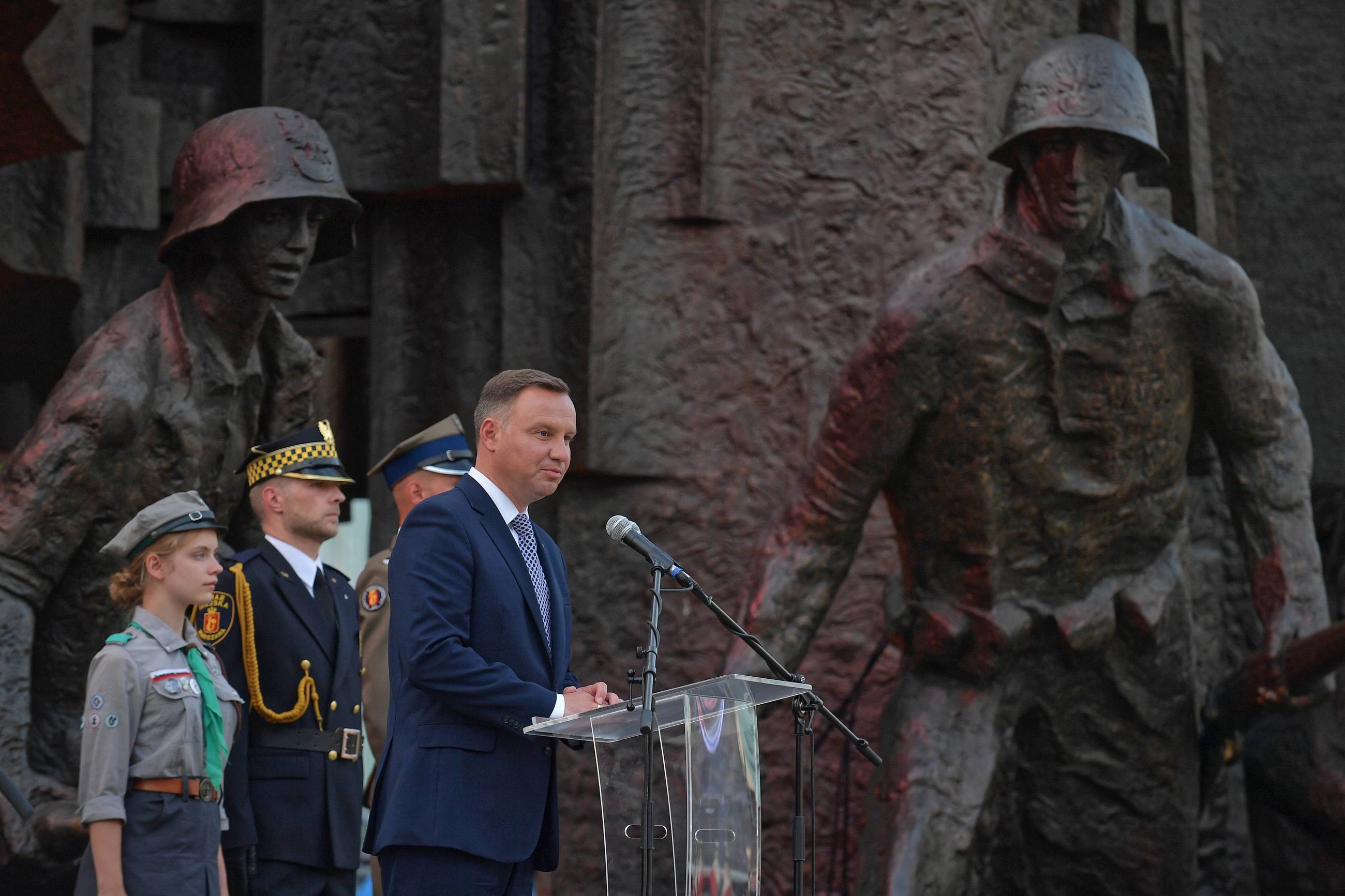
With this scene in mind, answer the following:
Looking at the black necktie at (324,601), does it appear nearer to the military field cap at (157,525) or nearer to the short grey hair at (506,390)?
the military field cap at (157,525)

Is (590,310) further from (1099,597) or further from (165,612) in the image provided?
(165,612)

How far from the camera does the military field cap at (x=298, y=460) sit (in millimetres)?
5523

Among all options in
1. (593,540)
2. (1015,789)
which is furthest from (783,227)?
(1015,789)

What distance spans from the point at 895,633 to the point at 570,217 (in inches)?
91.0

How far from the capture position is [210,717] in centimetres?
481

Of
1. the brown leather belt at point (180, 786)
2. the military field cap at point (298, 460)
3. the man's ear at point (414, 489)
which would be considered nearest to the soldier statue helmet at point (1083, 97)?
the man's ear at point (414, 489)

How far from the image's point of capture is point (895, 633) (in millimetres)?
6363

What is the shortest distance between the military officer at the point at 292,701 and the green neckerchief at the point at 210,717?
31 centimetres

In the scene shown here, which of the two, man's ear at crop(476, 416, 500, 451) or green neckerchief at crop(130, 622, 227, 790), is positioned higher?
man's ear at crop(476, 416, 500, 451)

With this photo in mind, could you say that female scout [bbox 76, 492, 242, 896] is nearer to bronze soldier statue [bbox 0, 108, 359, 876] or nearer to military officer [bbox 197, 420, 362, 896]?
military officer [bbox 197, 420, 362, 896]

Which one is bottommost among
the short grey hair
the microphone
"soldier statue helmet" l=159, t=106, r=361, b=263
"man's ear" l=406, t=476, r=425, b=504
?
the microphone

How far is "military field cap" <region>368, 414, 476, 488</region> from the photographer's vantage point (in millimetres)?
6234

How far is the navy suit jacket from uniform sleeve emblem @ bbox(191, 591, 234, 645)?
1228 mm

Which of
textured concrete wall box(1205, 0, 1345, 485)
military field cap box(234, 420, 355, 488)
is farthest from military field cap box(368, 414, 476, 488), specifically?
textured concrete wall box(1205, 0, 1345, 485)
